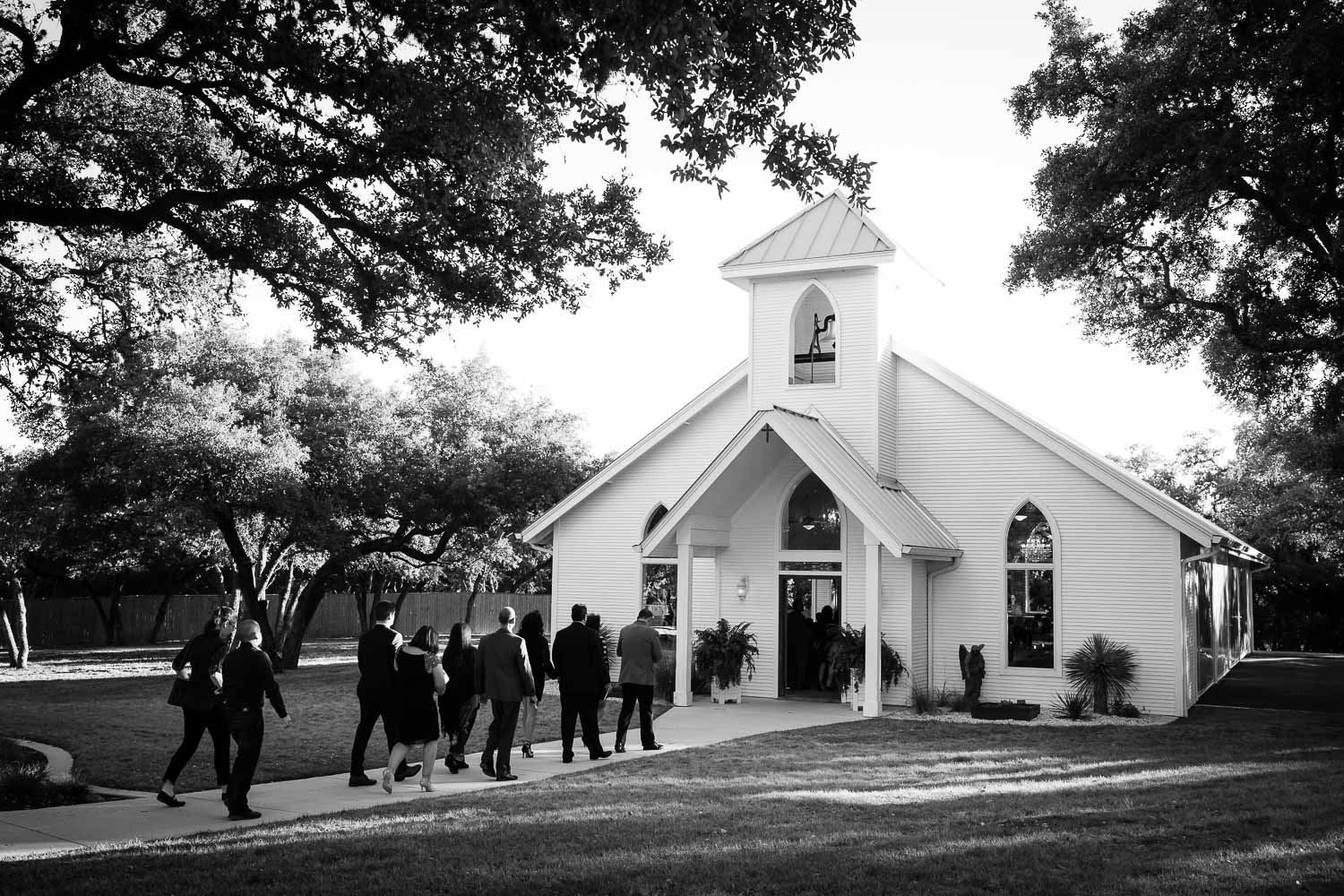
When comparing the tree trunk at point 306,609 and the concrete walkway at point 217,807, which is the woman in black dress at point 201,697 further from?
the tree trunk at point 306,609

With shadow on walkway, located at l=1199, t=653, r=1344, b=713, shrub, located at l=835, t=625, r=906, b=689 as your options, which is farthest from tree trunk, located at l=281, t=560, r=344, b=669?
shadow on walkway, located at l=1199, t=653, r=1344, b=713

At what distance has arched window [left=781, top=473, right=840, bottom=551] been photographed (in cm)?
2041

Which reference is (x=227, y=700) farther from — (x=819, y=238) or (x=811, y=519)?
(x=819, y=238)

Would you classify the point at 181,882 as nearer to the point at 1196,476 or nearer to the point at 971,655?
the point at 971,655

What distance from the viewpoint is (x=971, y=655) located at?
1891 centimetres

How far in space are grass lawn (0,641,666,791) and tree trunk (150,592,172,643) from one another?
17.1 m

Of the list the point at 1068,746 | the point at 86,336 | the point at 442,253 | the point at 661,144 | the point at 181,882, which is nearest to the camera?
the point at 181,882

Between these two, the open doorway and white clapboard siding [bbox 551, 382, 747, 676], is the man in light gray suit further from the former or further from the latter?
white clapboard siding [bbox 551, 382, 747, 676]

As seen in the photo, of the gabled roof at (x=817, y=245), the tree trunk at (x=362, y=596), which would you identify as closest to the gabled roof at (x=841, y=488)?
the gabled roof at (x=817, y=245)

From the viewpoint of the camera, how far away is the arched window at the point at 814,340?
20.7 m

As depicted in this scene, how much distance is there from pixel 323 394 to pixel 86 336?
12.8 m

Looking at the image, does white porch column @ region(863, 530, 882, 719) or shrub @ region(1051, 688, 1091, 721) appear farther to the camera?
white porch column @ region(863, 530, 882, 719)

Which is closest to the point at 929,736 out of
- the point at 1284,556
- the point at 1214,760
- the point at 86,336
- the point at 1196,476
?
the point at 1214,760

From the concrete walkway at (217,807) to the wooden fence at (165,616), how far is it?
33862mm
